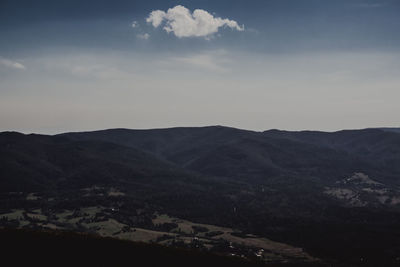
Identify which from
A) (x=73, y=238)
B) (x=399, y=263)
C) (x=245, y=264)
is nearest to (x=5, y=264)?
(x=73, y=238)

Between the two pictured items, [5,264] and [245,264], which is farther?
[245,264]

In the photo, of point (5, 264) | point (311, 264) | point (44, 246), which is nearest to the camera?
point (5, 264)

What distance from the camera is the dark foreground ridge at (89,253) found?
334 feet

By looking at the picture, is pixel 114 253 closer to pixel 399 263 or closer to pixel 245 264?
pixel 245 264

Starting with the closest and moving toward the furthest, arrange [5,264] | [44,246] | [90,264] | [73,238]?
[5,264] → [90,264] → [44,246] → [73,238]

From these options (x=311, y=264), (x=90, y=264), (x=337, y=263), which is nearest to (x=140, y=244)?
(x=90, y=264)

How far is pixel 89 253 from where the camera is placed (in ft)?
359

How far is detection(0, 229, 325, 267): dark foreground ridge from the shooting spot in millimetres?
101738

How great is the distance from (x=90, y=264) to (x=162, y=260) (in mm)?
20318

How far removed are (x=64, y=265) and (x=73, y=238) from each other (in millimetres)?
21736

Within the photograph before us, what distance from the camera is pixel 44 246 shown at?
109625mm

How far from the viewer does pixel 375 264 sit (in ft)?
651

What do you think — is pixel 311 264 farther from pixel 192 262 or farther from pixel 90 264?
pixel 90 264

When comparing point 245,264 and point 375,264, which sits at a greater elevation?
point 245,264
